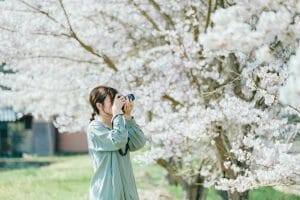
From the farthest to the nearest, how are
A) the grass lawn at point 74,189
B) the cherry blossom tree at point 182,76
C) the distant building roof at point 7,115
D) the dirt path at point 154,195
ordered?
the distant building roof at point 7,115, the grass lawn at point 74,189, the dirt path at point 154,195, the cherry blossom tree at point 182,76

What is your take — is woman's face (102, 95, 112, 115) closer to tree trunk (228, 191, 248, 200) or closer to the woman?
the woman

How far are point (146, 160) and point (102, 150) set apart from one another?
2.52m

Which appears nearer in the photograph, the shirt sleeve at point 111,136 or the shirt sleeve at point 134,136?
the shirt sleeve at point 111,136

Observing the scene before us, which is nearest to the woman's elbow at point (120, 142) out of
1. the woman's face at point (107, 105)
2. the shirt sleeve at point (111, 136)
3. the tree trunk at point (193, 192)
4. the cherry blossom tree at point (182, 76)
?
the shirt sleeve at point (111, 136)

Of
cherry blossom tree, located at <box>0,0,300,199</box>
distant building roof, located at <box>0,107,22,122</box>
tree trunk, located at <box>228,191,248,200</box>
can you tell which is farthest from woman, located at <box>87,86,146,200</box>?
distant building roof, located at <box>0,107,22,122</box>

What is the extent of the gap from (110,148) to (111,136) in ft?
0.57

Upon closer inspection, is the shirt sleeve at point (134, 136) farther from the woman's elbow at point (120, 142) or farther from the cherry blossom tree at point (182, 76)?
the cherry blossom tree at point (182, 76)

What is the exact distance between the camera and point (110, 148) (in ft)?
17.2

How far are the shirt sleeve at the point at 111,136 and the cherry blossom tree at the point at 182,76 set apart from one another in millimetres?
1158

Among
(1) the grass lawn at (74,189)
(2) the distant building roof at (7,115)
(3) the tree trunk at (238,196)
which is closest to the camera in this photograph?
(3) the tree trunk at (238,196)

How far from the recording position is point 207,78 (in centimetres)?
772

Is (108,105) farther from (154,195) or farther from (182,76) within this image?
(154,195)

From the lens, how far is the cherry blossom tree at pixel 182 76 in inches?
251

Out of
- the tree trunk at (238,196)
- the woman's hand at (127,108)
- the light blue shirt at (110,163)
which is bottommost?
the tree trunk at (238,196)
